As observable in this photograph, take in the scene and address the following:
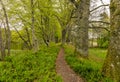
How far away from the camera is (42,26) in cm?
2581

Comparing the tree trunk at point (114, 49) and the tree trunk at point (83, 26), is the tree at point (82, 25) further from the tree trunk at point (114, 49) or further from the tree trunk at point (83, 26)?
the tree trunk at point (114, 49)

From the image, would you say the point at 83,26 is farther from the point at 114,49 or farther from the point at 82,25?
the point at 114,49

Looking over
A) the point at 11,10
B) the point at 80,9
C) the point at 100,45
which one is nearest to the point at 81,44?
the point at 80,9

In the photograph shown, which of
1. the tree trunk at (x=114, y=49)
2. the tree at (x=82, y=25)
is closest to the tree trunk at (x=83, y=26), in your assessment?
the tree at (x=82, y=25)

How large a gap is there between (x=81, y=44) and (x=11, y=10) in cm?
1311

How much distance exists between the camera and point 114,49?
6730mm

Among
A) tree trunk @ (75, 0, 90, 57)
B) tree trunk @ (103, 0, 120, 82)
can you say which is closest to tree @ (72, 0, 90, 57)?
tree trunk @ (75, 0, 90, 57)

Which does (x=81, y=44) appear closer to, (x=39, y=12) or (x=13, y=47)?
(x=39, y=12)

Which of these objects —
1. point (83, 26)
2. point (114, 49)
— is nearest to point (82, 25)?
point (83, 26)

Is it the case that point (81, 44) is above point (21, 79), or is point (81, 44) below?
above

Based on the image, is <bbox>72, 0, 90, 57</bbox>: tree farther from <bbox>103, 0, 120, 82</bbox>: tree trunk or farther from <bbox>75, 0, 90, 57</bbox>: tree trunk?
<bbox>103, 0, 120, 82</bbox>: tree trunk

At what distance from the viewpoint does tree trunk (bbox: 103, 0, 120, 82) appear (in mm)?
6539

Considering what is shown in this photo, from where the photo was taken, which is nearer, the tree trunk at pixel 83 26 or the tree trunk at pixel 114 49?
the tree trunk at pixel 114 49

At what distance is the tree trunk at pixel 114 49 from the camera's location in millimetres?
6539
